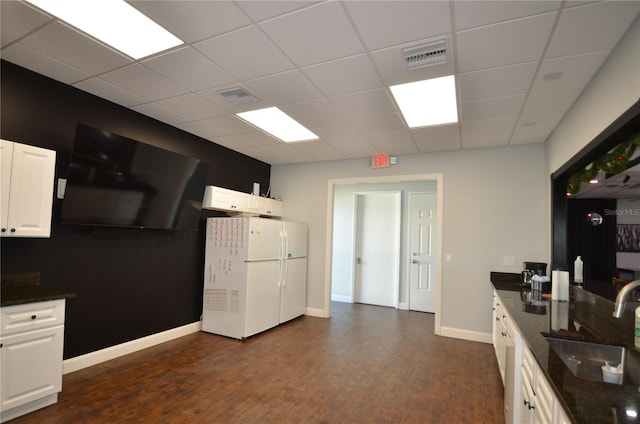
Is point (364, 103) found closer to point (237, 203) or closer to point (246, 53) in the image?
point (246, 53)

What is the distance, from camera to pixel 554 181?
3865 mm

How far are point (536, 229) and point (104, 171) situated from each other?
5.18m

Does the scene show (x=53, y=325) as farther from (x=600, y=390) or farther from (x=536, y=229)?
(x=536, y=229)

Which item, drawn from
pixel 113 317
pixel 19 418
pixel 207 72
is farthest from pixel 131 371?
pixel 207 72

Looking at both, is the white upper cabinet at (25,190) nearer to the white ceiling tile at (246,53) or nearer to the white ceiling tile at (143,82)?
the white ceiling tile at (143,82)

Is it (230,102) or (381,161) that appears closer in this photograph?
(230,102)

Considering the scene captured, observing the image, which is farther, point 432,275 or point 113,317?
point 432,275

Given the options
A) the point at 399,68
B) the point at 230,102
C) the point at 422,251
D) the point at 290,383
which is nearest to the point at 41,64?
the point at 230,102

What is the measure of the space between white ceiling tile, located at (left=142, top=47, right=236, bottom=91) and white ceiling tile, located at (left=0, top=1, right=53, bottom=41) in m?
0.66

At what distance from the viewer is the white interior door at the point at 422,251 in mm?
6379

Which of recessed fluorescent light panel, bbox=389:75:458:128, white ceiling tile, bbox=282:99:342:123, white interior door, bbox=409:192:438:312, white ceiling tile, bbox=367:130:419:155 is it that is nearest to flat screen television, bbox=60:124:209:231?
white ceiling tile, bbox=282:99:342:123

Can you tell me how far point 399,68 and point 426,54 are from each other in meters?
0.25

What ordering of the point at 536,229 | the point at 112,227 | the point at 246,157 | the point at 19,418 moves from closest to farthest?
the point at 19,418, the point at 112,227, the point at 536,229, the point at 246,157

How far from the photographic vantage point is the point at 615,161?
7.82ft
